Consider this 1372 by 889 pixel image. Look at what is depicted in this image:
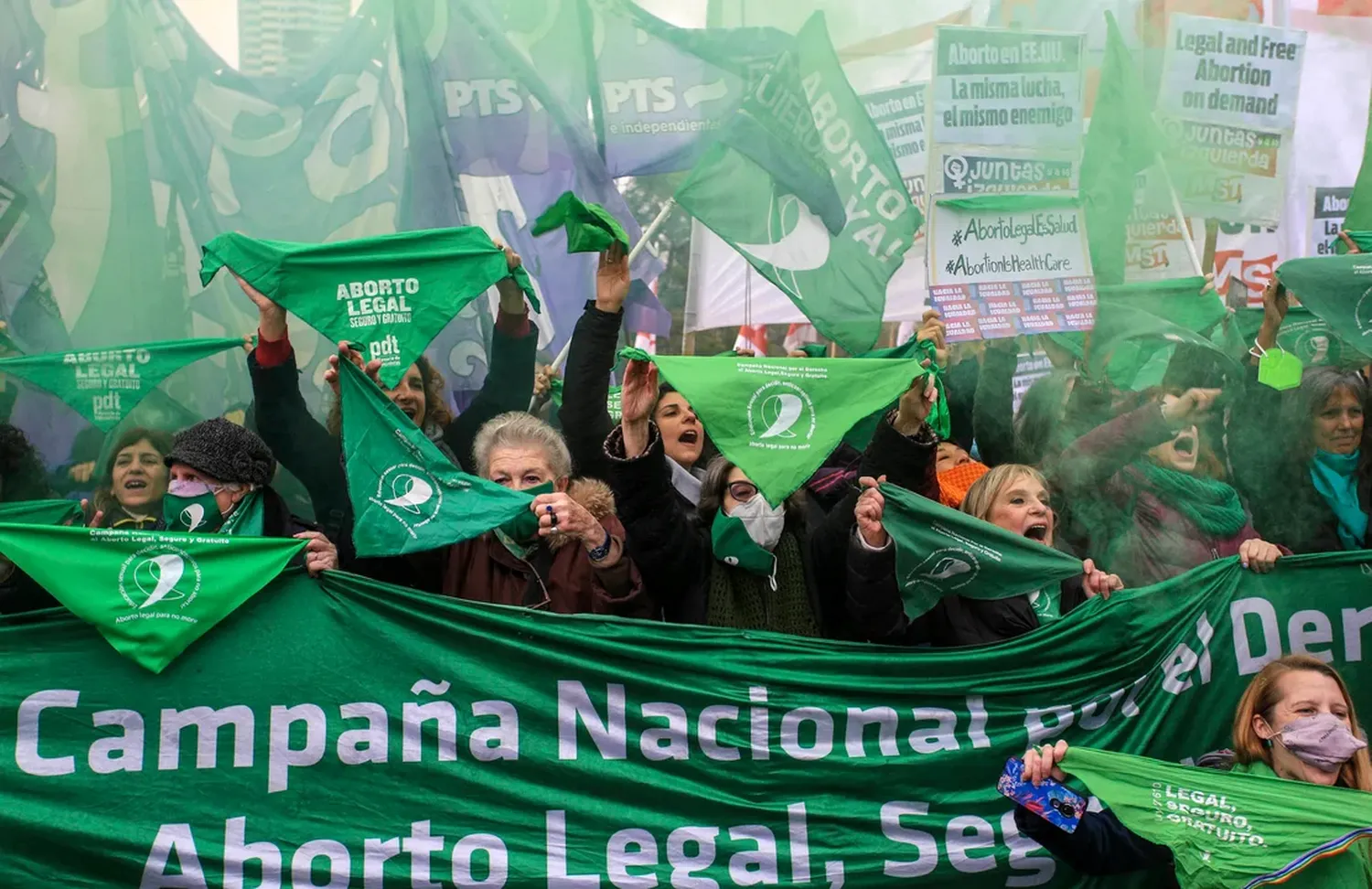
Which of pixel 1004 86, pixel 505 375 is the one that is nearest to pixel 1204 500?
pixel 1004 86

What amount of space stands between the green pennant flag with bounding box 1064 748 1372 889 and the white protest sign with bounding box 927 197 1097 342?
8.12ft

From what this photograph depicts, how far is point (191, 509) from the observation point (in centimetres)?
475

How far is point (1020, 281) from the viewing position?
6.43 metres

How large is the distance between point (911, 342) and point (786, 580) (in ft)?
3.16

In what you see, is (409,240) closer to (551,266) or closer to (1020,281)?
(551,266)

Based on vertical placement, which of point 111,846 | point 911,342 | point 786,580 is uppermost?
point 911,342

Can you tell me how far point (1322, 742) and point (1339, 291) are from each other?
2.11m

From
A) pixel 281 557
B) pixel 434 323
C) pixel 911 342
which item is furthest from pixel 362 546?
pixel 911 342

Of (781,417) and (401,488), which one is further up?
(781,417)

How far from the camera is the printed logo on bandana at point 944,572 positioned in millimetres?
4758

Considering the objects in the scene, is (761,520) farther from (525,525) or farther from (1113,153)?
(1113,153)

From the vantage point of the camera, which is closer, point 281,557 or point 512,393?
point 281,557

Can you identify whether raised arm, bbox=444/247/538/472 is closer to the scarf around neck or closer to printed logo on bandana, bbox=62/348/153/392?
printed logo on bandana, bbox=62/348/153/392

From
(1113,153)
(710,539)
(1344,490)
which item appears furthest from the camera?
(1113,153)
